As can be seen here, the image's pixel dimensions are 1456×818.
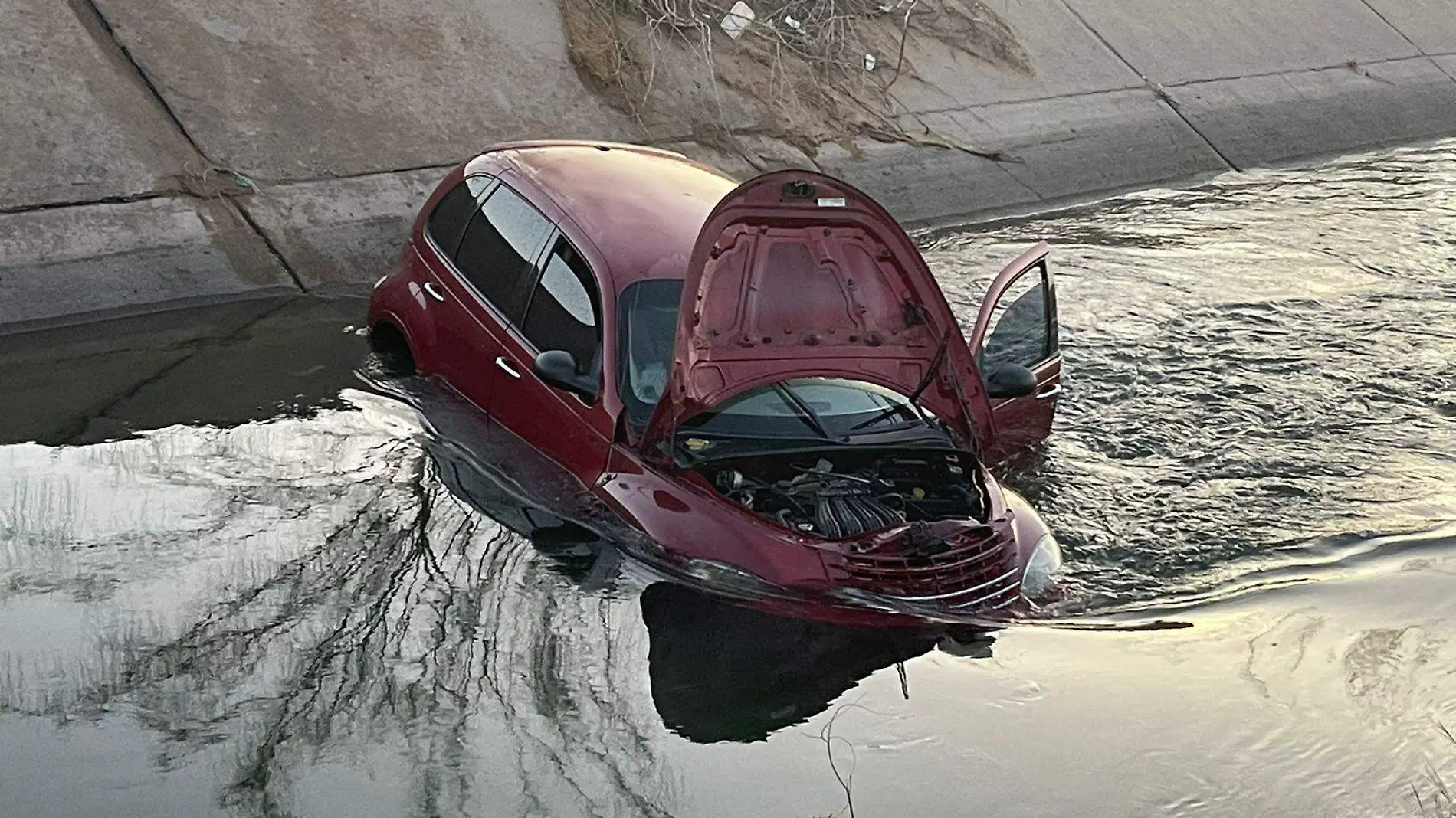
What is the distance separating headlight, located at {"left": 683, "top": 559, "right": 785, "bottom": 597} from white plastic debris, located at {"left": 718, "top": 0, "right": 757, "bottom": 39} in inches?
362

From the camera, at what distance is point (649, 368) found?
24.0ft

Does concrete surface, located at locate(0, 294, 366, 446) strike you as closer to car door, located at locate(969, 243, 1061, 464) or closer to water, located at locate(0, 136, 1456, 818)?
water, located at locate(0, 136, 1456, 818)

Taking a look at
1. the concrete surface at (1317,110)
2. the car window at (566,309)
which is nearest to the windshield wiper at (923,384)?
the car window at (566,309)

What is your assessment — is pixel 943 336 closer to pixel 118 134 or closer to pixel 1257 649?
pixel 1257 649

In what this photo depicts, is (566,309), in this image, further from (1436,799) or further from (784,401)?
(1436,799)

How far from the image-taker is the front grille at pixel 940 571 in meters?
6.45

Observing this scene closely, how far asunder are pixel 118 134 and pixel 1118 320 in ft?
23.2

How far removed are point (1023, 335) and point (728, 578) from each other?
2479 millimetres

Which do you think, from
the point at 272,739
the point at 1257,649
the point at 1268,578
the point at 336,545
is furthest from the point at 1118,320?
the point at 272,739

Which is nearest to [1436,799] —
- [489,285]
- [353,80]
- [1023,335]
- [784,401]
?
[784,401]

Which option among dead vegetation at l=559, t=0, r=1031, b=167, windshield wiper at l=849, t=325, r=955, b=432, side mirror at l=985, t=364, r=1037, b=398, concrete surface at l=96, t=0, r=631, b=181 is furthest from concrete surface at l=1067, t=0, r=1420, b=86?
windshield wiper at l=849, t=325, r=955, b=432

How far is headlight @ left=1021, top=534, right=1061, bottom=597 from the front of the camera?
6.85m

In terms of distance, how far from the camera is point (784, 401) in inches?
275

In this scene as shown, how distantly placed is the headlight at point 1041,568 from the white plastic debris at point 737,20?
8844 millimetres
